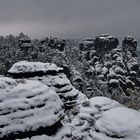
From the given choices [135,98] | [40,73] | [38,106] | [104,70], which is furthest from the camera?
[104,70]

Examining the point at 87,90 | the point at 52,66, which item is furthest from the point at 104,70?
the point at 52,66

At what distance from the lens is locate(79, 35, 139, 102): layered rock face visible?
343ft

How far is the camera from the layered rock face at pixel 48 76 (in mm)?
35312

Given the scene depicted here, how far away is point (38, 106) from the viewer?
15.9 meters

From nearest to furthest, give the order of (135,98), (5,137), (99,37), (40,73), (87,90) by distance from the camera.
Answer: (5,137) < (40,73) < (135,98) < (87,90) < (99,37)

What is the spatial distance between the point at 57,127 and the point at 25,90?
2.43 metres

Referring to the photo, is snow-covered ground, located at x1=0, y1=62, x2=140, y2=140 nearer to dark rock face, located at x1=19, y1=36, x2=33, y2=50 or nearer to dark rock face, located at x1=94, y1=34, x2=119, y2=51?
dark rock face, located at x1=19, y1=36, x2=33, y2=50

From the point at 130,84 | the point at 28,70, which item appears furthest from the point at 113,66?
the point at 28,70

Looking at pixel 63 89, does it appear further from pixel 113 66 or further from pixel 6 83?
pixel 113 66

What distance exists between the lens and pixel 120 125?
14.8 meters

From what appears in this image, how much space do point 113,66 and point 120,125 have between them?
337 ft

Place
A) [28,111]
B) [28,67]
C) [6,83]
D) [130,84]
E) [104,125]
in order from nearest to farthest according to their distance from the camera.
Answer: [104,125] → [28,111] → [6,83] → [28,67] → [130,84]

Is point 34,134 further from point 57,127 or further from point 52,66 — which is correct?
point 52,66

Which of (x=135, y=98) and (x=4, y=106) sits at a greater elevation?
(x=4, y=106)
